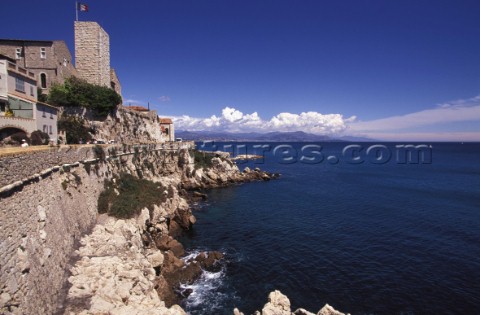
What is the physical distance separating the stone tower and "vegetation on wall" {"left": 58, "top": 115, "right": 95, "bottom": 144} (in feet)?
34.6

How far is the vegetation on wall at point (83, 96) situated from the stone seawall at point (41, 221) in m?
16.7

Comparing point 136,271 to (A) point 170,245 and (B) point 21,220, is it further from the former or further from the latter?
(A) point 170,245

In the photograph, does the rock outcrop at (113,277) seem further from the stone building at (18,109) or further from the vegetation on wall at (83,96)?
the vegetation on wall at (83,96)

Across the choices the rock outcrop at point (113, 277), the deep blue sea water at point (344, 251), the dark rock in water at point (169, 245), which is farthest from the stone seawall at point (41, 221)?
the deep blue sea water at point (344, 251)

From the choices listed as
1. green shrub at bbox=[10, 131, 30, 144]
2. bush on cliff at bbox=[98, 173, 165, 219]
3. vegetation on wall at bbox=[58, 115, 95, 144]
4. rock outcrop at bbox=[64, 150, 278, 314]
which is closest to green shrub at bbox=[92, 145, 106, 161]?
bush on cliff at bbox=[98, 173, 165, 219]

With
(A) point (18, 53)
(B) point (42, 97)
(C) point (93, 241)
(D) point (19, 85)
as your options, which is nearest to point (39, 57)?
(A) point (18, 53)

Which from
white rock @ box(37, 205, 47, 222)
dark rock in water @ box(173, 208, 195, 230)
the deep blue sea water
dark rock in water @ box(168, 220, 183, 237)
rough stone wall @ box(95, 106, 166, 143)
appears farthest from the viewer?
rough stone wall @ box(95, 106, 166, 143)

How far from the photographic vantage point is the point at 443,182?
59.0 meters

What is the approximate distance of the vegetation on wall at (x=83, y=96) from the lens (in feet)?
114

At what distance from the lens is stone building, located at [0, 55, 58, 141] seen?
21.5 m

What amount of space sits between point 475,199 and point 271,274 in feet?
130

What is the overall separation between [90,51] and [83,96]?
980 cm

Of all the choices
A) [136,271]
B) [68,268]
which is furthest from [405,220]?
[68,268]

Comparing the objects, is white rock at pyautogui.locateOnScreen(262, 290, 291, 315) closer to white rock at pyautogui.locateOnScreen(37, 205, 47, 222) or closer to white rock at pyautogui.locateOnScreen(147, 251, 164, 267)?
white rock at pyautogui.locateOnScreen(147, 251, 164, 267)
